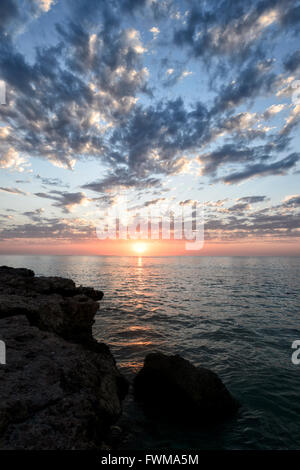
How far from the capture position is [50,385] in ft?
18.5

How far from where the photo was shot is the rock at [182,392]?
8.19 m

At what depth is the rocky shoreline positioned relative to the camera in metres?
4.53

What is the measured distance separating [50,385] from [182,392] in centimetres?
544

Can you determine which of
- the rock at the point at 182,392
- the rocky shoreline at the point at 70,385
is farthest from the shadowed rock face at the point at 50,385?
the rock at the point at 182,392

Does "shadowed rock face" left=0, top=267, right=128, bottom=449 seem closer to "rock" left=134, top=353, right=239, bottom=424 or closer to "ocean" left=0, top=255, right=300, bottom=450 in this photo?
"rock" left=134, top=353, right=239, bottom=424

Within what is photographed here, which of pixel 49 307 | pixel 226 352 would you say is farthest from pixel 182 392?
pixel 49 307

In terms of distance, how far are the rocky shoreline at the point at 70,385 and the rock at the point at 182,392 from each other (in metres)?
0.03

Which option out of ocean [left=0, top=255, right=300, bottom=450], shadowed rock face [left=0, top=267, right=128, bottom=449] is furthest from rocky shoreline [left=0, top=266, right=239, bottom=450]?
ocean [left=0, top=255, right=300, bottom=450]

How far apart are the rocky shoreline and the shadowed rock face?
0.02 metres

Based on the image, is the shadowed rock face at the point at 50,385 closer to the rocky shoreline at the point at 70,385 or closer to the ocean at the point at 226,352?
the rocky shoreline at the point at 70,385

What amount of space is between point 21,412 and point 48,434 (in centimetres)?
81
